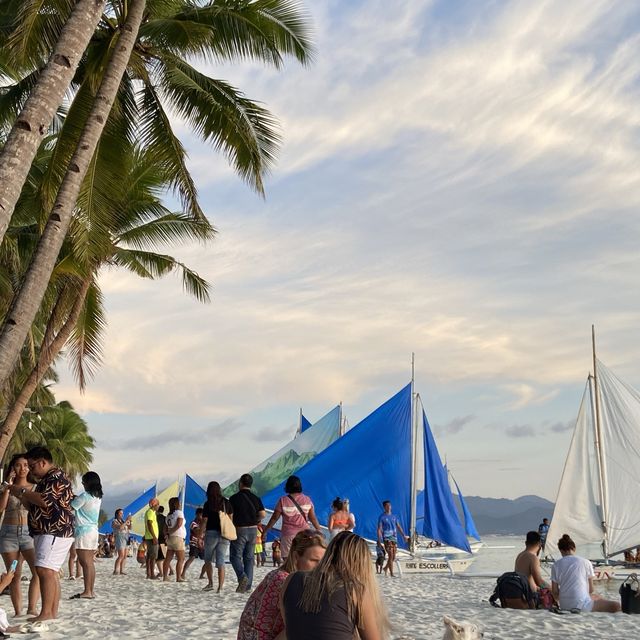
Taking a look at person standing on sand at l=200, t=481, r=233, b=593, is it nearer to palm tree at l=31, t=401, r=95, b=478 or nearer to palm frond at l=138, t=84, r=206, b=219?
palm frond at l=138, t=84, r=206, b=219

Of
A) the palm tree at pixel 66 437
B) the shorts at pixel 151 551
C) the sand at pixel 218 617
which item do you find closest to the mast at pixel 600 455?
the sand at pixel 218 617

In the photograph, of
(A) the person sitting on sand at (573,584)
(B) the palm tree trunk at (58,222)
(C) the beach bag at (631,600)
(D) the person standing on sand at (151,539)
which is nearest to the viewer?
(B) the palm tree trunk at (58,222)

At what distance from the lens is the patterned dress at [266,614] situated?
15.4 ft

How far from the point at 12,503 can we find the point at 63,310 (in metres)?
8.80

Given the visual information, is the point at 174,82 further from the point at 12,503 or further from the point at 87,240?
the point at 12,503

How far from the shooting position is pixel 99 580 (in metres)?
16.8

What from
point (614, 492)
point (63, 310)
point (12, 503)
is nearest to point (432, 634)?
point (12, 503)

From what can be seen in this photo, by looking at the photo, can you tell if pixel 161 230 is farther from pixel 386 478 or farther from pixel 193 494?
pixel 193 494

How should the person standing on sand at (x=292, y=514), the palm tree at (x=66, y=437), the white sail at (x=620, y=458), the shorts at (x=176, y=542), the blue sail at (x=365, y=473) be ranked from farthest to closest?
the palm tree at (x=66, y=437) → the blue sail at (x=365, y=473) → the white sail at (x=620, y=458) → the shorts at (x=176, y=542) → the person standing on sand at (x=292, y=514)

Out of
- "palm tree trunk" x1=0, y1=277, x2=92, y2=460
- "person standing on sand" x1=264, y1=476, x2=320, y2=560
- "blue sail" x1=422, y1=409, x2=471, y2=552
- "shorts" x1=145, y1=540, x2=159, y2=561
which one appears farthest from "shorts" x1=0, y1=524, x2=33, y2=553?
"blue sail" x1=422, y1=409, x2=471, y2=552

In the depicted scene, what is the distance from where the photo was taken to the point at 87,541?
10555 millimetres

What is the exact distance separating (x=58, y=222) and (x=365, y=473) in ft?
50.1

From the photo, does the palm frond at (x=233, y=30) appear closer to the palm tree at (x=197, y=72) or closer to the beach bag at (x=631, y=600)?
the palm tree at (x=197, y=72)

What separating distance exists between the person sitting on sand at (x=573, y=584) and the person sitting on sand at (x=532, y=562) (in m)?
0.30
